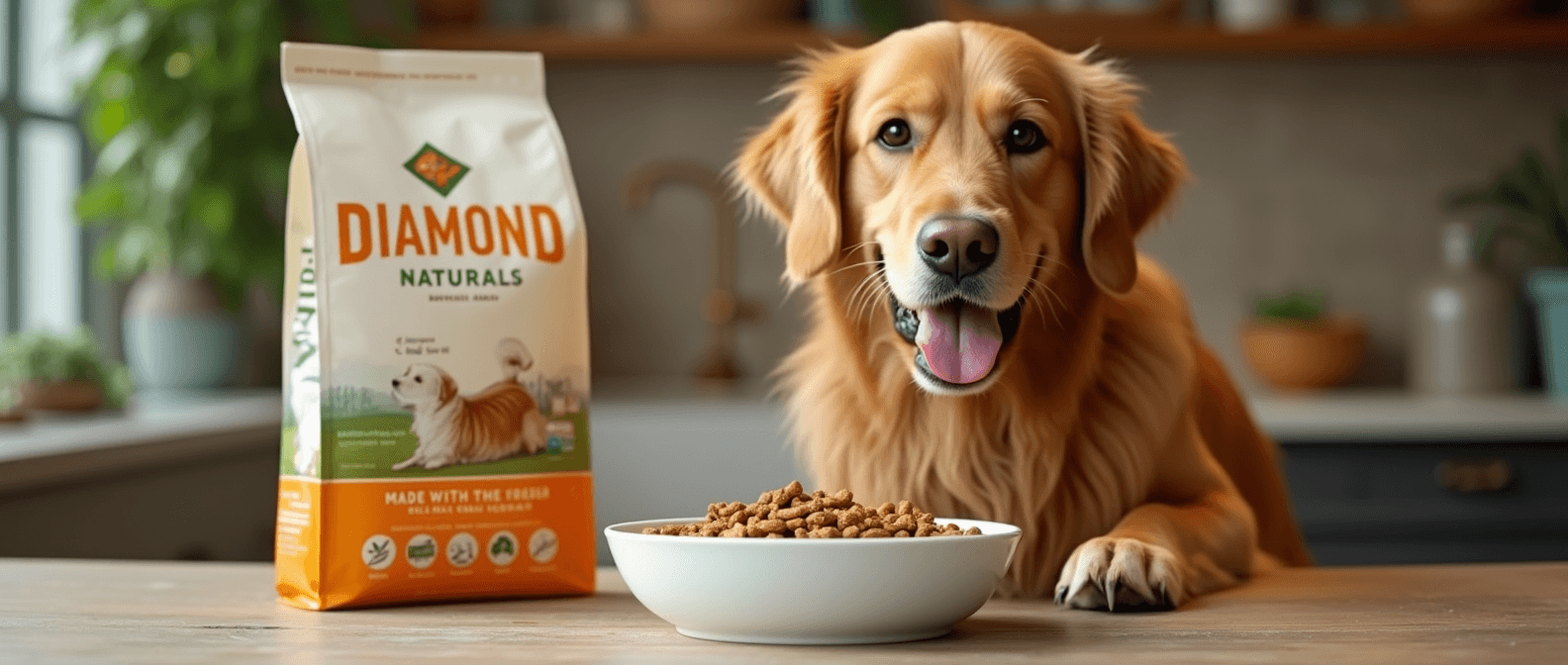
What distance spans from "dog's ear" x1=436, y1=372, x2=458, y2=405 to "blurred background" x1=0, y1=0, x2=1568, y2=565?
116cm

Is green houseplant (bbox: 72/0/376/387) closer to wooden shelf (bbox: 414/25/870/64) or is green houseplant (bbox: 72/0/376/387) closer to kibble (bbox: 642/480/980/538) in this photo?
wooden shelf (bbox: 414/25/870/64)

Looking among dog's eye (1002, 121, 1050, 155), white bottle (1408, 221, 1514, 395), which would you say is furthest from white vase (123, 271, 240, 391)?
white bottle (1408, 221, 1514, 395)

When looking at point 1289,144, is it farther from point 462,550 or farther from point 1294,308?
point 462,550

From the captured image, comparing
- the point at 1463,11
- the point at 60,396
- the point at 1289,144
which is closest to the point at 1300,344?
the point at 1289,144

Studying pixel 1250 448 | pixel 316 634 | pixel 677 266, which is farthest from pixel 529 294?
pixel 677 266

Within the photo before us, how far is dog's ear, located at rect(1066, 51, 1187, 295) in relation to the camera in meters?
1.18

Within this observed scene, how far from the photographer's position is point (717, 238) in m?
3.35

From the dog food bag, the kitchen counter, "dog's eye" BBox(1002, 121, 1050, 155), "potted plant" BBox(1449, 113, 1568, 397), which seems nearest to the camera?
the dog food bag

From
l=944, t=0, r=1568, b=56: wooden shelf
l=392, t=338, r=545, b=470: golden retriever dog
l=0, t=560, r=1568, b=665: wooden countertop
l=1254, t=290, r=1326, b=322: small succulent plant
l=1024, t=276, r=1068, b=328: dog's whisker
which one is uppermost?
l=944, t=0, r=1568, b=56: wooden shelf

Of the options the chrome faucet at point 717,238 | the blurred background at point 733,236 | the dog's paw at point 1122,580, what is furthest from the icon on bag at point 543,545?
the chrome faucet at point 717,238

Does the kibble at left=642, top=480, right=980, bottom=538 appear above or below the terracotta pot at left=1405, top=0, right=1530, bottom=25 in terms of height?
below

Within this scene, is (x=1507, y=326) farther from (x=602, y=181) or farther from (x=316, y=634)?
(x=316, y=634)

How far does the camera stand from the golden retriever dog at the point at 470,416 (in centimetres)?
88

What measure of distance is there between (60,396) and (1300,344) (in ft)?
7.95
